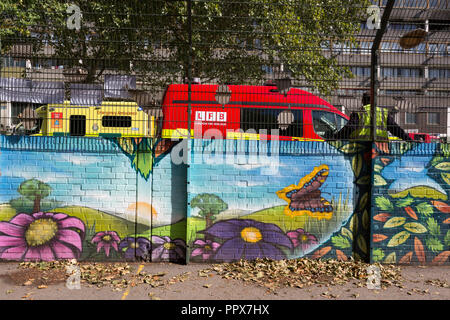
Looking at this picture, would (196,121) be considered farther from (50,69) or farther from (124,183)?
(50,69)

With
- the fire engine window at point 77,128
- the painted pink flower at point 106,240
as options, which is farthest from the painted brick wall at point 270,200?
the fire engine window at point 77,128

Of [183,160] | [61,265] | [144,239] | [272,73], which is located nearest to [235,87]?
[272,73]

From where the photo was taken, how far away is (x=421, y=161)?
217 inches

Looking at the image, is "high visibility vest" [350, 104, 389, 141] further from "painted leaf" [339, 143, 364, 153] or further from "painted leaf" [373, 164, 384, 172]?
"painted leaf" [373, 164, 384, 172]

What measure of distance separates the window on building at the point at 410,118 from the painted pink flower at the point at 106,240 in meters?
4.98

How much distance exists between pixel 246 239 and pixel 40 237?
3152mm

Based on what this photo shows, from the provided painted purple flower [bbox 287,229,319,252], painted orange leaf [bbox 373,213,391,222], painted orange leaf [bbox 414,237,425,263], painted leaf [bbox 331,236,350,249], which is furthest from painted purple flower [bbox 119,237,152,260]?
painted orange leaf [bbox 414,237,425,263]

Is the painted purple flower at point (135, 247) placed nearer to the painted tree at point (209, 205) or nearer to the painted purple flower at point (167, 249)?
the painted purple flower at point (167, 249)

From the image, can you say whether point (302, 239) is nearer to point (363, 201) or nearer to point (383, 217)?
point (363, 201)

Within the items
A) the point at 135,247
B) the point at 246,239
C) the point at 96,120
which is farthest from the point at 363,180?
the point at 96,120

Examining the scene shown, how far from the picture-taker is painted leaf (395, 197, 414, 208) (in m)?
5.46

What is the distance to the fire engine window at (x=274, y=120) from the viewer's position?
590cm

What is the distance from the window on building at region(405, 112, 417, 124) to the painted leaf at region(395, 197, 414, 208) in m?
1.23

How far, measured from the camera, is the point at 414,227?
5.47m
